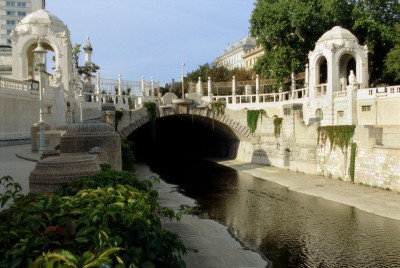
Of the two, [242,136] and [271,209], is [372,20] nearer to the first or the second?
[242,136]

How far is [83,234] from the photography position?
3922 millimetres

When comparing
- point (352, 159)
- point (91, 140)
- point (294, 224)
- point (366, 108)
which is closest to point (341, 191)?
point (352, 159)

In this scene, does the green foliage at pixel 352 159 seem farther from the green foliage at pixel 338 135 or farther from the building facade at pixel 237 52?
the building facade at pixel 237 52

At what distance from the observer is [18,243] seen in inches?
141

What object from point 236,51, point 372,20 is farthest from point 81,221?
point 236,51

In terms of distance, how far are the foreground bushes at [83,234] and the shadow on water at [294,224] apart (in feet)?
24.1

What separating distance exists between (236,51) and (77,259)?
93.8 metres

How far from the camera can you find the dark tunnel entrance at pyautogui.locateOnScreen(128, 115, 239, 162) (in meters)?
36.9

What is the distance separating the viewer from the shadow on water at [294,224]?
36.7 feet

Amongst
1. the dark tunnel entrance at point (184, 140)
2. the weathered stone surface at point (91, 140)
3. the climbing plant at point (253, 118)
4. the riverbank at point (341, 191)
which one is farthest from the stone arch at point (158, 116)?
the weathered stone surface at point (91, 140)

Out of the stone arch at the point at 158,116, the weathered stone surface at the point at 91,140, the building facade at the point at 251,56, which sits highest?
the building facade at the point at 251,56

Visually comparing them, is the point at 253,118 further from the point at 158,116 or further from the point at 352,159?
the point at 352,159

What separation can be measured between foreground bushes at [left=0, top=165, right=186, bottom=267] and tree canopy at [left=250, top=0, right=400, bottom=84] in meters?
35.9

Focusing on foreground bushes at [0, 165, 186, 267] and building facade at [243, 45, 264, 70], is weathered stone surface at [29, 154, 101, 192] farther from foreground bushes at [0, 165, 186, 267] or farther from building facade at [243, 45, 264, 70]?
building facade at [243, 45, 264, 70]
